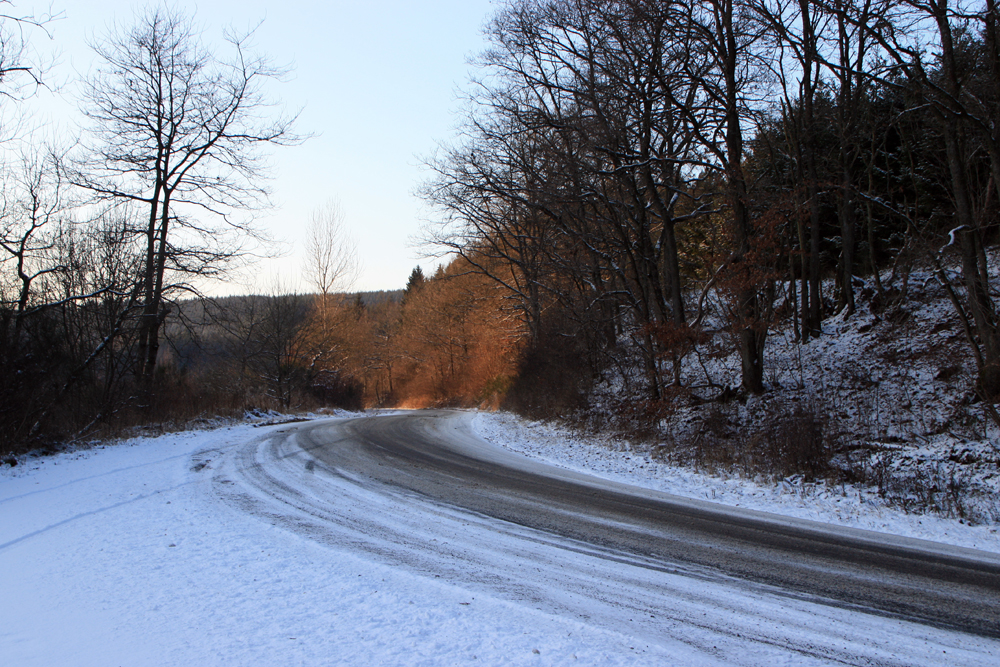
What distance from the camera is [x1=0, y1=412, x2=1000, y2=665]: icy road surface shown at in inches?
141

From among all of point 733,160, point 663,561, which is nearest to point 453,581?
point 663,561

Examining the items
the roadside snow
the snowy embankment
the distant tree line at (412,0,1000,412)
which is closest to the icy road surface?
the snowy embankment

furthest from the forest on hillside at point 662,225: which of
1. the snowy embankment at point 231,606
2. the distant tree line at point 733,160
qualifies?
the snowy embankment at point 231,606

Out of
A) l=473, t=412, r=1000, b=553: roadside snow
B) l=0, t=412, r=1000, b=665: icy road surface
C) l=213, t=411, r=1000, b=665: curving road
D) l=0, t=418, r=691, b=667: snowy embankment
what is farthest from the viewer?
l=473, t=412, r=1000, b=553: roadside snow

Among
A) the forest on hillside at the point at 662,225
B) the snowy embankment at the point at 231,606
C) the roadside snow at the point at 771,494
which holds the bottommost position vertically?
the roadside snow at the point at 771,494

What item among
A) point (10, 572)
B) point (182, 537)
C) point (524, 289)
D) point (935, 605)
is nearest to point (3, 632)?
point (10, 572)

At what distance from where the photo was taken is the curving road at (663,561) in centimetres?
388

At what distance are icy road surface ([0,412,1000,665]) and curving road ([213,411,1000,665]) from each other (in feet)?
0.08

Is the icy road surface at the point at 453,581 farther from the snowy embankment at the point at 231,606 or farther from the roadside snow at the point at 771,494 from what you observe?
the roadside snow at the point at 771,494

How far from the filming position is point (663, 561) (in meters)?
5.31

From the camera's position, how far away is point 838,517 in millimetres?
7402

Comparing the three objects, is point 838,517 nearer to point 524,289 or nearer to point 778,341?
point 778,341

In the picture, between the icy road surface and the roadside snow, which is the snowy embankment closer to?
the icy road surface

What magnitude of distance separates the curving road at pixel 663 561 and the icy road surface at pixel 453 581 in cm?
2
